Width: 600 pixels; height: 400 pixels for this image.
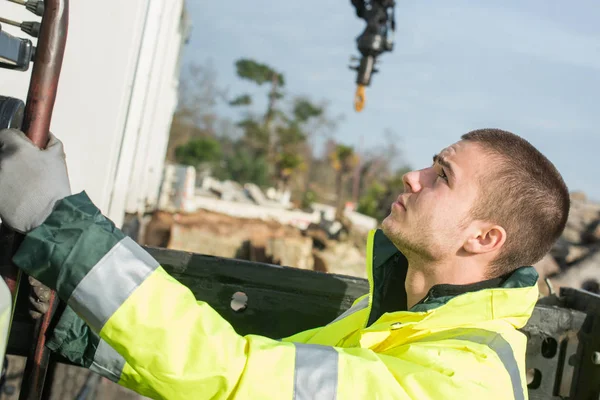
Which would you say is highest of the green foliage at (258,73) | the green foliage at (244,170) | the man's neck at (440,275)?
the man's neck at (440,275)

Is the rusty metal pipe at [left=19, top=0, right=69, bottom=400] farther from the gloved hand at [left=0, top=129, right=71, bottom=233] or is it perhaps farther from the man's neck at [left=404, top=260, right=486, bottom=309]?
the man's neck at [left=404, top=260, right=486, bottom=309]

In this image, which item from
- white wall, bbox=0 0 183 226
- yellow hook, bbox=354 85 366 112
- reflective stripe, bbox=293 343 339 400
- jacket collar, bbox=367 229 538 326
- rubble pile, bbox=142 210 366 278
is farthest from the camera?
rubble pile, bbox=142 210 366 278

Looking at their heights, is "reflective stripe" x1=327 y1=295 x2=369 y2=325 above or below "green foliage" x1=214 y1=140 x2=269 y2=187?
above

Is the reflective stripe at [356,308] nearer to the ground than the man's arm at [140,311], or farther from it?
nearer to the ground

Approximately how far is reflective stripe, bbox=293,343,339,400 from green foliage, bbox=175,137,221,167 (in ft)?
106

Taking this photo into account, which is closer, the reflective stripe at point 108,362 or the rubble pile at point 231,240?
the reflective stripe at point 108,362

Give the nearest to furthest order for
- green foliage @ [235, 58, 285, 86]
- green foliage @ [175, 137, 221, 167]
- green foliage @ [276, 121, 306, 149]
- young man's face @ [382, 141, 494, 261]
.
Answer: young man's face @ [382, 141, 494, 261]
green foliage @ [175, 137, 221, 167]
green foliage @ [276, 121, 306, 149]
green foliage @ [235, 58, 285, 86]

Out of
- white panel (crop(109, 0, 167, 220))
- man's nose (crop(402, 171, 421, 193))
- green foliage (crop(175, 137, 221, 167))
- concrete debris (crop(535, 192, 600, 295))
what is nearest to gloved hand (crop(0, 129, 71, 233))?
man's nose (crop(402, 171, 421, 193))

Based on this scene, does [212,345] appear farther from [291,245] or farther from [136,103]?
[291,245]

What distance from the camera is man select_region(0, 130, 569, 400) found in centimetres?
147

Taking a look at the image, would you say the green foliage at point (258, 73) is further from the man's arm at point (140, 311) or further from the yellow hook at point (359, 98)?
the man's arm at point (140, 311)

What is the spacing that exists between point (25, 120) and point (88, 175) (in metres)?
1.74

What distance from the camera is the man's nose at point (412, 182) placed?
7.47 feet

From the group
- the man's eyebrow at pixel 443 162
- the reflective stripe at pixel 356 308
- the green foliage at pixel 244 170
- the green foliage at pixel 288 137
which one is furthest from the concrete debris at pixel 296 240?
the green foliage at pixel 288 137
